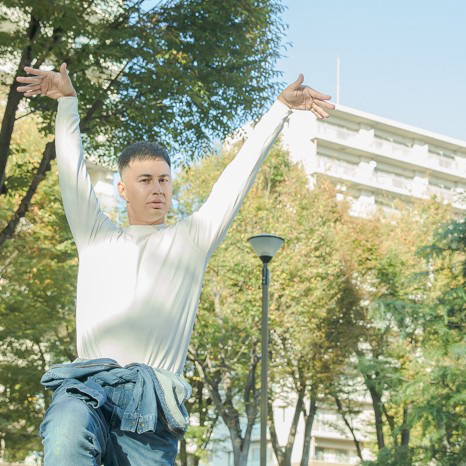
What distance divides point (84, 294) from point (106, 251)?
0.15 m

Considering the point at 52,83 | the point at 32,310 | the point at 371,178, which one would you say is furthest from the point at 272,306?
the point at 371,178

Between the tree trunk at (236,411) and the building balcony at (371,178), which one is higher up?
the building balcony at (371,178)

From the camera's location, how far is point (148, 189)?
2648 mm

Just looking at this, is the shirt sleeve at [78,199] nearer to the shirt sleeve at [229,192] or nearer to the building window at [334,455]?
the shirt sleeve at [229,192]

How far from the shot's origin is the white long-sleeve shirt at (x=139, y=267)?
2416 mm

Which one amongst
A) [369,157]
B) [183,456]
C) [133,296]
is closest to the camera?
[133,296]

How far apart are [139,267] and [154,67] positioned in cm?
1105

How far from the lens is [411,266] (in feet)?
95.1

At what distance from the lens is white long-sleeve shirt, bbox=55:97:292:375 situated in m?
2.42

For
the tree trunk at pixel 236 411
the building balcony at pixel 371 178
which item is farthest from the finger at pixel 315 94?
the building balcony at pixel 371 178

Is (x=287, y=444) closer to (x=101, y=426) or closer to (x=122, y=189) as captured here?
(x=122, y=189)

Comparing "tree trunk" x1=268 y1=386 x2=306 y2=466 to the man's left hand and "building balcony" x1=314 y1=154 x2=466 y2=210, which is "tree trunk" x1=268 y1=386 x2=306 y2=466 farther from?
"building balcony" x1=314 y1=154 x2=466 y2=210

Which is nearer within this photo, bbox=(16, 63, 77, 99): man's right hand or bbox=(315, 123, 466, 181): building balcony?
bbox=(16, 63, 77, 99): man's right hand

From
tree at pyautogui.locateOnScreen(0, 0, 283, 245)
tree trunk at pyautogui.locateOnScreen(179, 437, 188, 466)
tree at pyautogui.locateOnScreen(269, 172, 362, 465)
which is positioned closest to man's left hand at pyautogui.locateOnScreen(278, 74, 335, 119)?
tree at pyautogui.locateOnScreen(0, 0, 283, 245)
